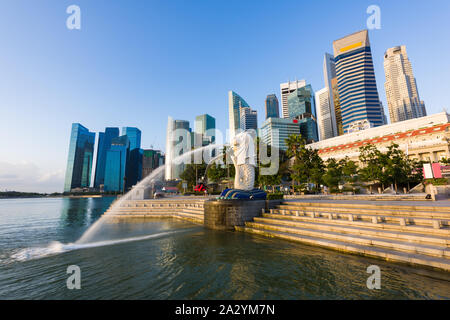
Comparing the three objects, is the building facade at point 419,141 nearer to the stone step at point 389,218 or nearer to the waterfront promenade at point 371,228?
the waterfront promenade at point 371,228

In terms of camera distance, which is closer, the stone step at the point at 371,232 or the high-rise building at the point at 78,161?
the stone step at the point at 371,232

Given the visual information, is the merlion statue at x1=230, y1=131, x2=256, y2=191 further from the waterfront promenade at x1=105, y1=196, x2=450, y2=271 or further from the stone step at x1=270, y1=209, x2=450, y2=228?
the stone step at x1=270, y1=209, x2=450, y2=228

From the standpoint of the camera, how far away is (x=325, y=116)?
191 m

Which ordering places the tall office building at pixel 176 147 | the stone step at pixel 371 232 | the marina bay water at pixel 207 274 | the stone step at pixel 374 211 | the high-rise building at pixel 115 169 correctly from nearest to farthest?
the marina bay water at pixel 207 274 < the stone step at pixel 371 232 < the stone step at pixel 374 211 < the tall office building at pixel 176 147 < the high-rise building at pixel 115 169

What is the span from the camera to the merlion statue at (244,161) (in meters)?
15.0

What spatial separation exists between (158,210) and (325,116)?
20773 cm

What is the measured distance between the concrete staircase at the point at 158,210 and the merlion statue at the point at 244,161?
5.62m

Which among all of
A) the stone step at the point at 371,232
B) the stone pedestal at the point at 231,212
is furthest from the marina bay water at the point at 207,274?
the stone pedestal at the point at 231,212

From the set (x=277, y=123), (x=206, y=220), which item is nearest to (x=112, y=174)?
(x=277, y=123)

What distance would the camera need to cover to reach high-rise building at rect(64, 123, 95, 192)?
595 ft

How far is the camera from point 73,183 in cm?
17900

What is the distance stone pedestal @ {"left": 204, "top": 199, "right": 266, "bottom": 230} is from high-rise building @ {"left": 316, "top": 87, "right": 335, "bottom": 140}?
19449 cm
